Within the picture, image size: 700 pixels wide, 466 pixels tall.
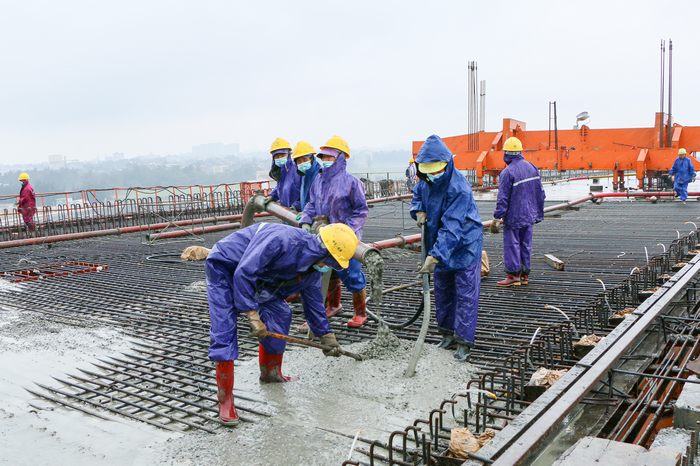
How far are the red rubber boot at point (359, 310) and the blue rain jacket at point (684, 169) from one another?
11.1 metres

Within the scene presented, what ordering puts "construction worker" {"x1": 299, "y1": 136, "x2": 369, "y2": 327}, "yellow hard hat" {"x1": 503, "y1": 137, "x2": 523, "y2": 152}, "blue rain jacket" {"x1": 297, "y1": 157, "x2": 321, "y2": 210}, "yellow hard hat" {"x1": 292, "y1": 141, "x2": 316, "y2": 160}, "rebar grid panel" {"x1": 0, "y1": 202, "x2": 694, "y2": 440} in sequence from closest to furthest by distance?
"rebar grid panel" {"x1": 0, "y1": 202, "x2": 694, "y2": 440}
"construction worker" {"x1": 299, "y1": 136, "x2": 369, "y2": 327}
"yellow hard hat" {"x1": 292, "y1": 141, "x2": 316, "y2": 160}
"blue rain jacket" {"x1": 297, "y1": 157, "x2": 321, "y2": 210}
"yellow hard hat" {"x1": 503, "y1": 137, "x2": 523, "y2": 152}

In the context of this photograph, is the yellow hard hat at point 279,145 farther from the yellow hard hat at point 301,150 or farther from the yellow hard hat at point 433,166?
the yellow hard hat at point 433,166

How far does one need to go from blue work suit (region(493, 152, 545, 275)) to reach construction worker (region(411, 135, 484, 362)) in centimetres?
191

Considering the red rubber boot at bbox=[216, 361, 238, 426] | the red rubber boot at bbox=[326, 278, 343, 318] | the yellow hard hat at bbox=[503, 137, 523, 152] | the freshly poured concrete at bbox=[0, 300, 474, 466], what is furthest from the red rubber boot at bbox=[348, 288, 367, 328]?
the yellow hard hat at bbox=[503, 137, 523, 152]

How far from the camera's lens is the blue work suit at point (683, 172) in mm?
12641

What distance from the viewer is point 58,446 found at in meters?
2.78

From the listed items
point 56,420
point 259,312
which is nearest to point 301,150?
point 259,312

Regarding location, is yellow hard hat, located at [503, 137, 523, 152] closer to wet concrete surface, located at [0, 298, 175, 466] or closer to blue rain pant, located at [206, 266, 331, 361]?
blue rain pant, located at [206, 266, 331, 361]

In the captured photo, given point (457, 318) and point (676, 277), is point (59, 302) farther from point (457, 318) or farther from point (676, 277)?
point (676, 277)

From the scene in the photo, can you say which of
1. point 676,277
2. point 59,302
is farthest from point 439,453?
point 59,302

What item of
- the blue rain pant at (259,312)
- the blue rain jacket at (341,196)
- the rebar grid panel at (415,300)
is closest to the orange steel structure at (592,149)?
the rebar grid panel at (415,300)

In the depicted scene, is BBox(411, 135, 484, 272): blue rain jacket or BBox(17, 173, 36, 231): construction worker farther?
BBox(17, 173, 36, 231): construction worker

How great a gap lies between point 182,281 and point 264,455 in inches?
176

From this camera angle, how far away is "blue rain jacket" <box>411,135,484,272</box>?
12.3 feet
